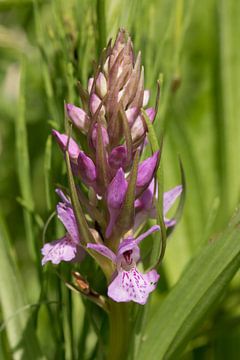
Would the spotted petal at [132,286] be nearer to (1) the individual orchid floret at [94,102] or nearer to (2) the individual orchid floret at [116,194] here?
(2) the individual orchid floret at [116,194]

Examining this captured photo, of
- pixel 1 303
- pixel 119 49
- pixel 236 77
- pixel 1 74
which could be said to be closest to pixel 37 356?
pixel 1 303

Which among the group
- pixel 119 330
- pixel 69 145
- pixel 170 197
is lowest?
pixel 119 330

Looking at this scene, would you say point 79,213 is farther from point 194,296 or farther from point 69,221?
point 194,296

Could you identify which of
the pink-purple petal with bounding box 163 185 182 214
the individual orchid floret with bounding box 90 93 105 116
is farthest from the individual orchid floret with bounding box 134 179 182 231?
the individual orchid floret with bounding box 90 93 105 116

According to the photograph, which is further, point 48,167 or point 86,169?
point 48,167

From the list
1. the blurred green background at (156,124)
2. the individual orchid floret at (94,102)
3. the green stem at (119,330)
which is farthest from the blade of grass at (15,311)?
the individual orchid floret at (94,102)

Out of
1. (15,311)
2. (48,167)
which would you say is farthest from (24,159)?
(15,311)

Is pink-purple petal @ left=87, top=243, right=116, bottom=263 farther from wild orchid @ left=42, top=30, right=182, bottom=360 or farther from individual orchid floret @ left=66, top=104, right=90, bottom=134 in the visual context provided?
individual orchid floret @ left=66, top=104, right=90, bottom=134
